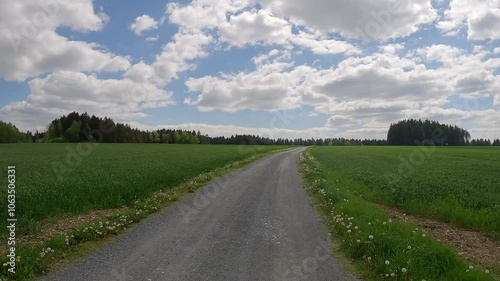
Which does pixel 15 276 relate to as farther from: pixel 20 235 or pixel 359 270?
pixel 359 270

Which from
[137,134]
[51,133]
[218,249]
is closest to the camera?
[218,249]

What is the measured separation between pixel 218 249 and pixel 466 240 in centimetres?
703

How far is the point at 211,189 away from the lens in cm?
1862

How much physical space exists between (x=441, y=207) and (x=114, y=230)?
11.2m

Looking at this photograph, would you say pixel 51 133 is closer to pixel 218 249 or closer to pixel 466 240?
pixel 218 249

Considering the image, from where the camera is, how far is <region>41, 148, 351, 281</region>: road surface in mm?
7031

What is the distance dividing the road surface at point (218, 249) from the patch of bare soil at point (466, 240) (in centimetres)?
339

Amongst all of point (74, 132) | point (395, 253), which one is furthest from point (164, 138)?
point (395, 253)

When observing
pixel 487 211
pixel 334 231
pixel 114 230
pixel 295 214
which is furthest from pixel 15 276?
pixel 487 211

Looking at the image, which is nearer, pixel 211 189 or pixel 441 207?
pixel 441 207

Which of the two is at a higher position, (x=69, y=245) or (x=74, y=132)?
(x=74, y=132)

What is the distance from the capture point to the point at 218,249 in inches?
337

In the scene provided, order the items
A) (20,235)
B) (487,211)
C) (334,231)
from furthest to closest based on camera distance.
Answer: (487,211) < (334,231) < (20,235)

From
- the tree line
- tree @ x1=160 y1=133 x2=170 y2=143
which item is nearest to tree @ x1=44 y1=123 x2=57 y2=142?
tree @ x1=160 y1=133 x2=170 y2=143
